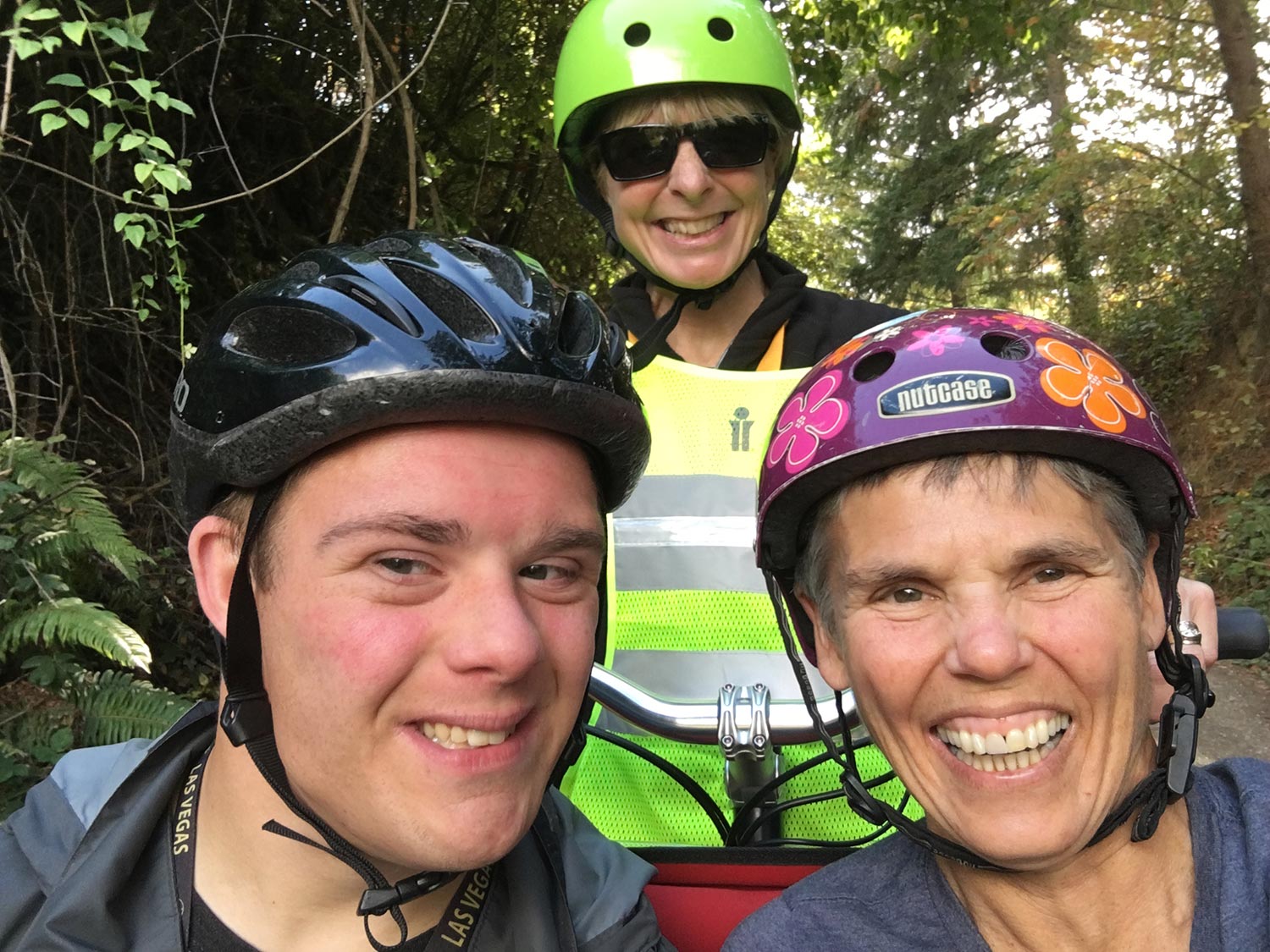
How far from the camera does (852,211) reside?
26062mm

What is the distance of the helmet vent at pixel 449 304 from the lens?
1.94 m

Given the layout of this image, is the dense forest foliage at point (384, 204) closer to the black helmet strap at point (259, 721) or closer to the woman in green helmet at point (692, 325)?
the woman in green helmet at point (692, 325)

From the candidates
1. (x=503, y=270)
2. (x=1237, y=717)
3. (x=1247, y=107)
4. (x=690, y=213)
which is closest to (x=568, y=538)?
(x=503, y=270)

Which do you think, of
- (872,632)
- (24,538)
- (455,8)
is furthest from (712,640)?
(455,8)

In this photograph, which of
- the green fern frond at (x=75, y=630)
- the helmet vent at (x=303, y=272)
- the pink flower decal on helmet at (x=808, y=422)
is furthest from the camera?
the green fern frond at (x=75, y=630)

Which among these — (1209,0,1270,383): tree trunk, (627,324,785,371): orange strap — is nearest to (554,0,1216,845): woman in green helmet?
(627,324,785,371): orange strap

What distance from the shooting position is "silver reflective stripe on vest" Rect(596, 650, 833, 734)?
259 centimetres

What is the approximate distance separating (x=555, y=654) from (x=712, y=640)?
786mm

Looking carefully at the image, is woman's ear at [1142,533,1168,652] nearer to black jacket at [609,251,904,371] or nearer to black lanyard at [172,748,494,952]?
black jacket at [609,251,904,371]

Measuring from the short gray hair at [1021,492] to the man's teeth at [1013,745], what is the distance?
335mm

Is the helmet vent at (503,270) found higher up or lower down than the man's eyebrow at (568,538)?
higher up

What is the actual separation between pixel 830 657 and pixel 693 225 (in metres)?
1.56

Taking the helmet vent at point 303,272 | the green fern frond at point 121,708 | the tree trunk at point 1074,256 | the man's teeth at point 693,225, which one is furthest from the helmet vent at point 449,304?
the tree trunk at point 1074,256

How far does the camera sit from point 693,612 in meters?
2.65
